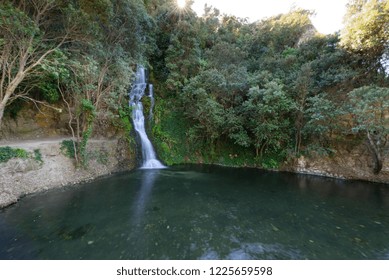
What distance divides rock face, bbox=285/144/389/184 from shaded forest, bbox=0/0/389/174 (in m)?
0.61

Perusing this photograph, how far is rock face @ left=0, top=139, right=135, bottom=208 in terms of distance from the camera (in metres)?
6.81

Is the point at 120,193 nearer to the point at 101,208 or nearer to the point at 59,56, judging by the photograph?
the point at 101,208

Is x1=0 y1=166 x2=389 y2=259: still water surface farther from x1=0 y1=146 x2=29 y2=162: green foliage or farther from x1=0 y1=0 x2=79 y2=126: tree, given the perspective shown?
x1=0 y1=0 x2=79 y2=126: tree

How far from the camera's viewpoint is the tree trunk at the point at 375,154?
10.4m

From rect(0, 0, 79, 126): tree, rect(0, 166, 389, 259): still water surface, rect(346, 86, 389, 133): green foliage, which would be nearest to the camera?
rect(0, 166, 389, 259): still water surface

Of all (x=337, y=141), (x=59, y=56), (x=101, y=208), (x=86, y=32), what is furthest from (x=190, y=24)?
(x=101, y=208)

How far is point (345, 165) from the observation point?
12.1 meters

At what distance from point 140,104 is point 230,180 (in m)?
11.1

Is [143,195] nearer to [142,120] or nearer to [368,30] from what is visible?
[142,120]

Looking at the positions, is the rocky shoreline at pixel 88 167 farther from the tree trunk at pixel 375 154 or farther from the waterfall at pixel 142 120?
the waterfall at pixel 142 120

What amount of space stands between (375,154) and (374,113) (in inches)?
115

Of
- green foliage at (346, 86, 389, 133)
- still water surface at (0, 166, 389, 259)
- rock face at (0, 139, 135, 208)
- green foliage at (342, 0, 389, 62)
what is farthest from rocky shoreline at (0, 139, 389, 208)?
green foliage at (342, 0, 389, 62)

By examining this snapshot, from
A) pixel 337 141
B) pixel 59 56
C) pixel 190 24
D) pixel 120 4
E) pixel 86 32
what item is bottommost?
pixel 337 141

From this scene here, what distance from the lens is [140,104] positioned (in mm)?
16391
